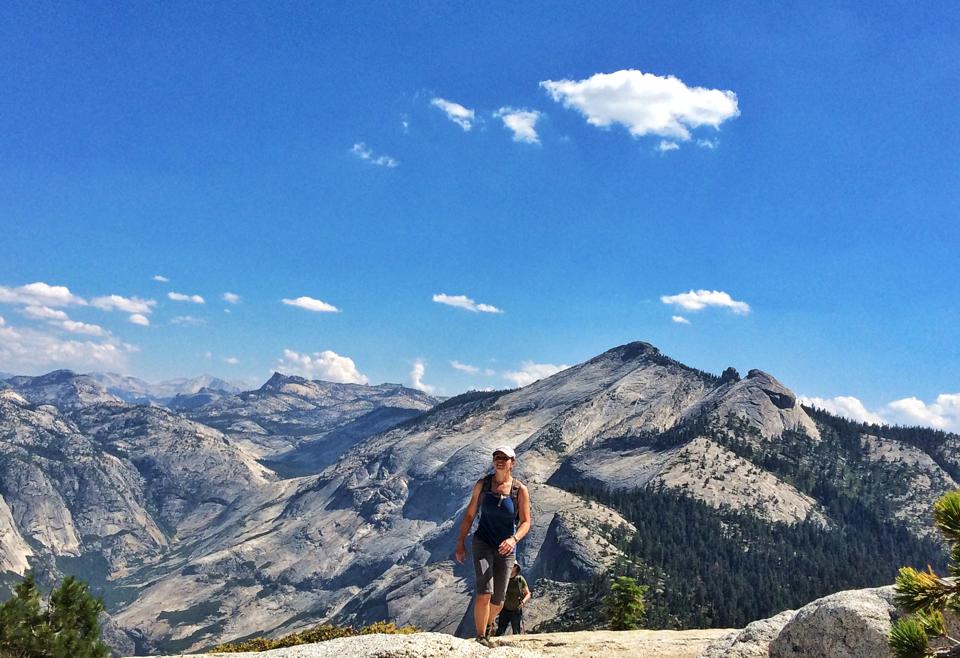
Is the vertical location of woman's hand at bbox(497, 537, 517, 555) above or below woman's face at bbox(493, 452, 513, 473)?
below

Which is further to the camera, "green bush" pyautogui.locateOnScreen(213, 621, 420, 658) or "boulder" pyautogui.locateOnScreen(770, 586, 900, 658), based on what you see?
"green bush" pyautogui.locateOnScreen(213, 621, 420, 658)

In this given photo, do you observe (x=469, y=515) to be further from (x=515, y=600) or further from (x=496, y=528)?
(x=515, y=600)

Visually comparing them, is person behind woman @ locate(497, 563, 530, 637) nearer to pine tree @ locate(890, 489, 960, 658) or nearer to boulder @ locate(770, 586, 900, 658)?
boulder @ locate(770, 586, 900, 658)

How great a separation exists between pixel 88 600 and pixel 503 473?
41272 millimetres

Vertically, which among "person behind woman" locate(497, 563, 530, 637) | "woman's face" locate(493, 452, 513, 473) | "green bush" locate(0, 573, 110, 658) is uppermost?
"woman's face" locate(493, 452, 513, 473)

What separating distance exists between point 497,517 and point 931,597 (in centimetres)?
804

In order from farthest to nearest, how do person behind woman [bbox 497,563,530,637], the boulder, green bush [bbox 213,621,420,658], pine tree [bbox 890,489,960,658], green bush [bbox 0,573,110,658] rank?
green bush [bbox 0,573,110,658] → green bush [bbox 213,621,420,658] → person behind woman [bbox 497,563,530,637] → the boulder → pine tree [bbox 890,489,960,658]

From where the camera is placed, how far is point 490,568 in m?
14.4

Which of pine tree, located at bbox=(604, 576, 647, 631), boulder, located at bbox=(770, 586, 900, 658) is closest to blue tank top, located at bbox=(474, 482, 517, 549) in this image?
boulder, located at bbox=(770, 586, 900, 658)

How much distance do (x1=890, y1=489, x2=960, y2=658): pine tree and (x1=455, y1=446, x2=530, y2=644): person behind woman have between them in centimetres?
710

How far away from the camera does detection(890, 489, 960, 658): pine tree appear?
9773 millimetres

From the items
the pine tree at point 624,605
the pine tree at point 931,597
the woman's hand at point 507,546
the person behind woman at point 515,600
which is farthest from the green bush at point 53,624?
the pine tree at point 931,597

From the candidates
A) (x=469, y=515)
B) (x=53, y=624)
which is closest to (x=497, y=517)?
(x=469, y=515)

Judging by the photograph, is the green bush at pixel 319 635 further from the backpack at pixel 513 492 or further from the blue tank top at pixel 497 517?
the backpack at pixel 513 492
